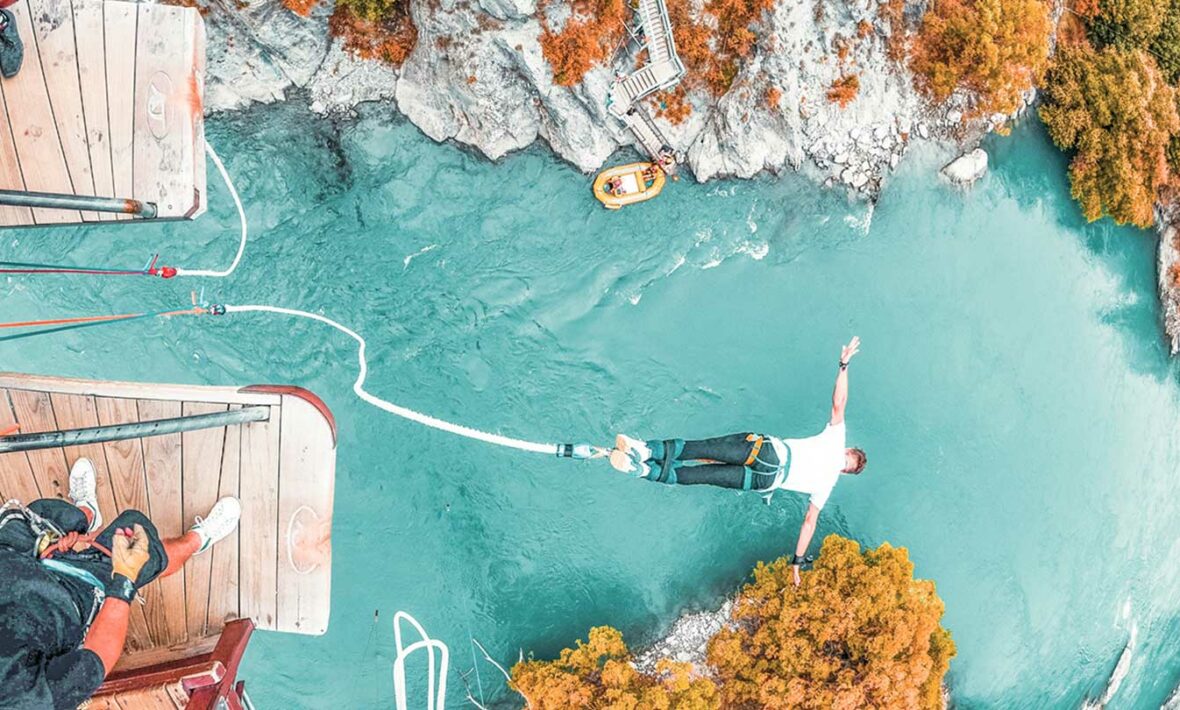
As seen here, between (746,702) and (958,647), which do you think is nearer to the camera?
(746,702)

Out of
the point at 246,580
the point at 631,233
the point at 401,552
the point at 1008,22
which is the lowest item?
the point at 401,552

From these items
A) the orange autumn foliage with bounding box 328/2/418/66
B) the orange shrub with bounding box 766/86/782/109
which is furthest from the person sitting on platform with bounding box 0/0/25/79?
the orange shrub with bounding box 766/86/782/109

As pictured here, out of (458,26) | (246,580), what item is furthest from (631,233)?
(246,580)

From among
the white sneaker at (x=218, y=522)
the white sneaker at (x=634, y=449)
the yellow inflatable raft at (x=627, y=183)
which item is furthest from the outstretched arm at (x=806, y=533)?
the white sneaker at (x=218, y=522)

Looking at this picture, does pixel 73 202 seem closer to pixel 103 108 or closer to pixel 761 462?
pixel 103 108

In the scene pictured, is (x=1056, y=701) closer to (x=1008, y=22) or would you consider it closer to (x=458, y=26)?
(x=1008, y=22)

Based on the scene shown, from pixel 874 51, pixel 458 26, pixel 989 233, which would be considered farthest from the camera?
pixel 989 233
